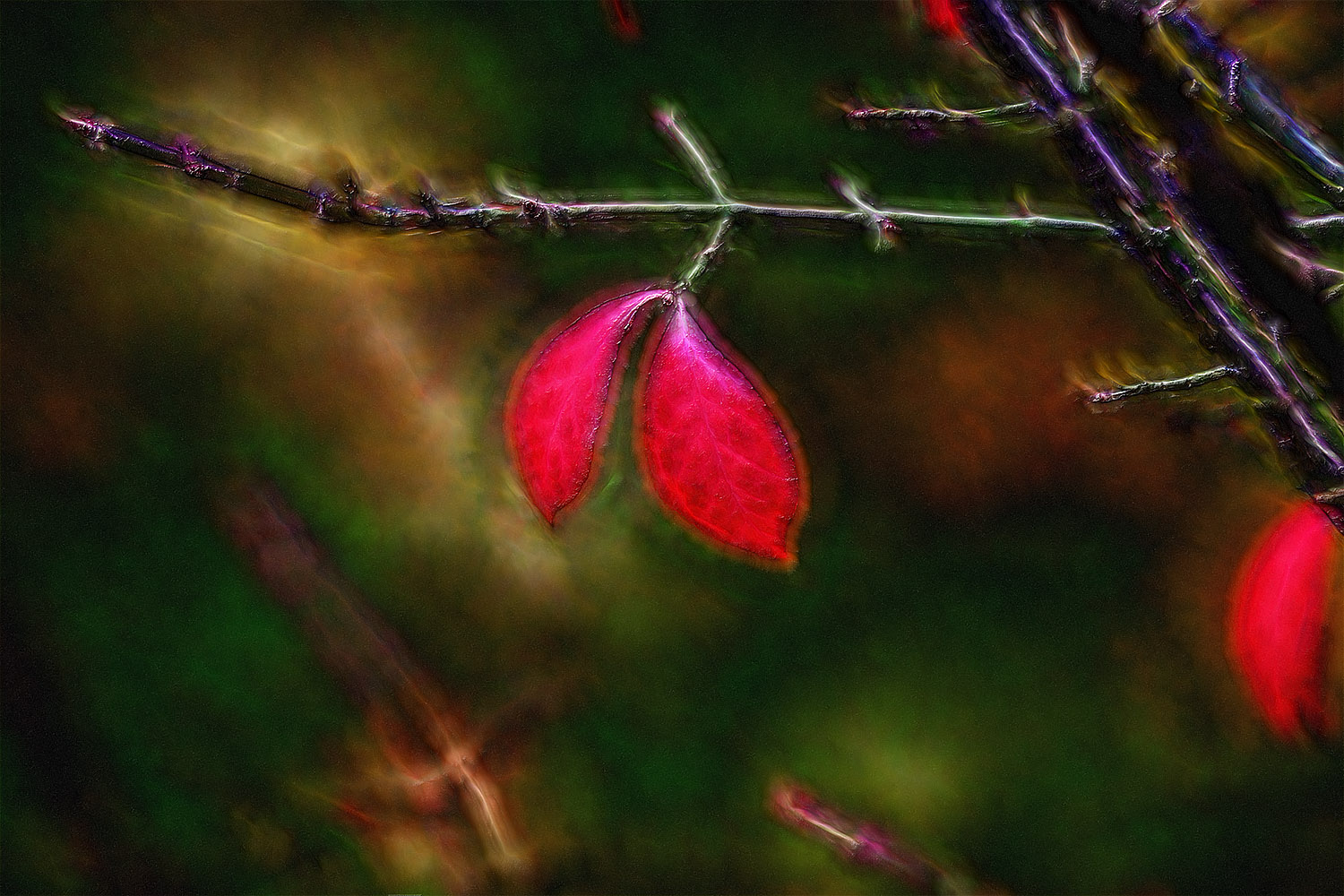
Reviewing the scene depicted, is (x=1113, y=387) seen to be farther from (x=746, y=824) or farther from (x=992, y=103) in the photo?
(x=746, y=824)

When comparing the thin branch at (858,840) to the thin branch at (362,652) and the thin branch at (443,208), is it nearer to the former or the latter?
the thin branch at (362,652)

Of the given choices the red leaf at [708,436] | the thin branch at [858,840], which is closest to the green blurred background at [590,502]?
the thin branch at [858,840]

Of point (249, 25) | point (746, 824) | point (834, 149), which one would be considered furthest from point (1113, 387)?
point (249, 25)

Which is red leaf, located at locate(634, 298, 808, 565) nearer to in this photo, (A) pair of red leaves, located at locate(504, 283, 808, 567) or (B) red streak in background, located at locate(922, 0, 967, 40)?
(A) pair of red leaves, located at locate(504, 283, 808, 567)

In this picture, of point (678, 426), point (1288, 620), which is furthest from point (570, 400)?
point (1288, 620)

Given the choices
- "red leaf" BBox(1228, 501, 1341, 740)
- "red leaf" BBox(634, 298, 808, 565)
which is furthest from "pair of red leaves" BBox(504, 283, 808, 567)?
"red leaf" BBox(1228, 501, 1341, 740)
